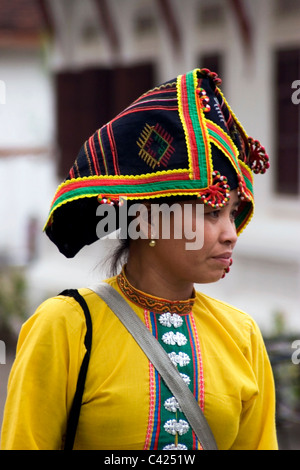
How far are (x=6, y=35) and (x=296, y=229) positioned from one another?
7.76m

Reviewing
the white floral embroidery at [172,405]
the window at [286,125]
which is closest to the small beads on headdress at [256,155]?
the white floral embroidery at [172,405]

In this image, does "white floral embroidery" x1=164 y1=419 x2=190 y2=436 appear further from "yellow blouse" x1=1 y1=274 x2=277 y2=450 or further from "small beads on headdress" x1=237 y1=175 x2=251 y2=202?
"small beads on headdress" x1=237 y1=175 x2=251 y2=202

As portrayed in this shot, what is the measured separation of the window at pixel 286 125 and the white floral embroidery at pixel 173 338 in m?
4.98

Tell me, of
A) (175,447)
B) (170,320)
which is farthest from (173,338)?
(175,447)

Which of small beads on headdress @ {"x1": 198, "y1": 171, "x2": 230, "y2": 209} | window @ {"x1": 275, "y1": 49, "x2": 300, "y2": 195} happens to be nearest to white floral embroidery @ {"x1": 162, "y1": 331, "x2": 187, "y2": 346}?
small beads on headdress @ {"x1": 198, "y1": 171, "x2": 230, "y2": 209}

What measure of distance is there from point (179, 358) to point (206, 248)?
0.97ft

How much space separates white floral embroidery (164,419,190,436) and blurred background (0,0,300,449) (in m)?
2.68

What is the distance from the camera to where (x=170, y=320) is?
2162 millimetres

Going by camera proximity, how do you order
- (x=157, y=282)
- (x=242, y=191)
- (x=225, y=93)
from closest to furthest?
(x=242, y=191) → (x=157, y=282) → (x=225, y=93)

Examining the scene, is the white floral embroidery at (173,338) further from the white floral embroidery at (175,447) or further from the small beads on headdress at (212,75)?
the small beads on headdress at (212,75)

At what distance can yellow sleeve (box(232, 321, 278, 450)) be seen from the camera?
A: 222 centimetres

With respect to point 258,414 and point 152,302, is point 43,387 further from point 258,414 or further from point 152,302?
point 258,414

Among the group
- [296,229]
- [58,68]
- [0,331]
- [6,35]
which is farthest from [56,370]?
[6,35]

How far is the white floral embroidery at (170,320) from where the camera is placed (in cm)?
215
